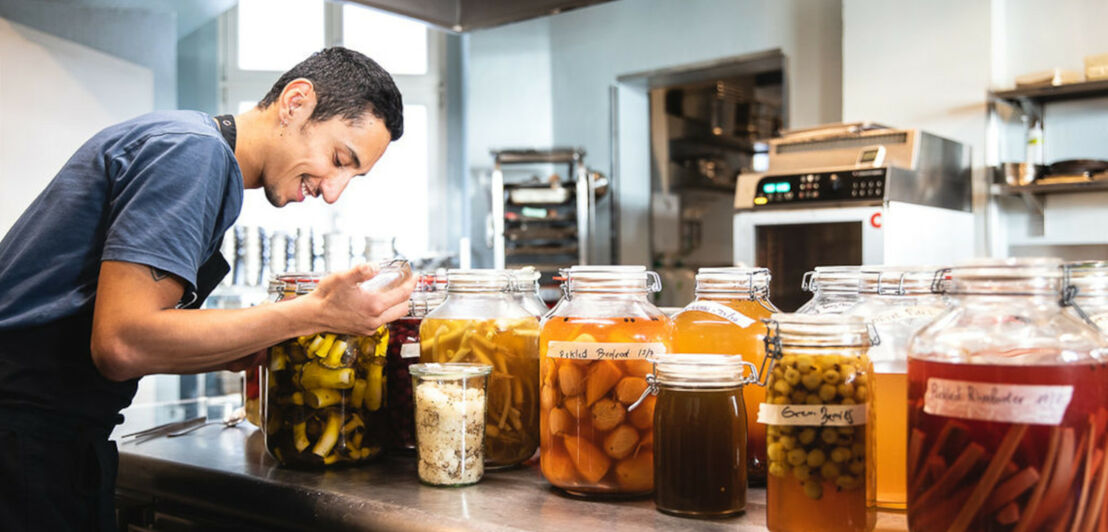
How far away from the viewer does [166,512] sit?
132 cm

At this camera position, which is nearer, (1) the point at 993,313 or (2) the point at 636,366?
(1) the point at 993,313

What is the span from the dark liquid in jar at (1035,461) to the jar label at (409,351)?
729mm

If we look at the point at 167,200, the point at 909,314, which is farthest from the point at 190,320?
the point at 909,314

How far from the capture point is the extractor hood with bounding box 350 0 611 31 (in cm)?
141

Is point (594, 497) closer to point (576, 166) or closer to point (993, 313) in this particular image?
point (993, 313)

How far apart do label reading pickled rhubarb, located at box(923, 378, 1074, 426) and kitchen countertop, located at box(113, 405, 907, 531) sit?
0.67ft

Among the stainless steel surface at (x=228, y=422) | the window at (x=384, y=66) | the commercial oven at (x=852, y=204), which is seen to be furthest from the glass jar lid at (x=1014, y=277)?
the window at (x=384, y=66)

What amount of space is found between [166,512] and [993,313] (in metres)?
1.14

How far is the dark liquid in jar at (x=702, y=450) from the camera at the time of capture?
907 millimetres

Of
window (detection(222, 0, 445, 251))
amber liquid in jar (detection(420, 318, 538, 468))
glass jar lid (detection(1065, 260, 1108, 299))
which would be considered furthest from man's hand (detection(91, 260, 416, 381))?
window (detection(222, 0, 445, 251))

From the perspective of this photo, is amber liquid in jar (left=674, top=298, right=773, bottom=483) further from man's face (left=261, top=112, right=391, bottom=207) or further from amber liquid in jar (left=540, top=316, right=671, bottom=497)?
man's face (left=261, top=112, right=391, bottom=207)

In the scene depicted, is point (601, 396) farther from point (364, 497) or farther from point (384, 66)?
point (384, 66)

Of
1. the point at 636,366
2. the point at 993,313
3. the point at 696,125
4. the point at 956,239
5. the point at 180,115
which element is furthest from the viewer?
the point at 696,125

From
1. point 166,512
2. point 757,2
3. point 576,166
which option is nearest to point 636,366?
point 166,512
